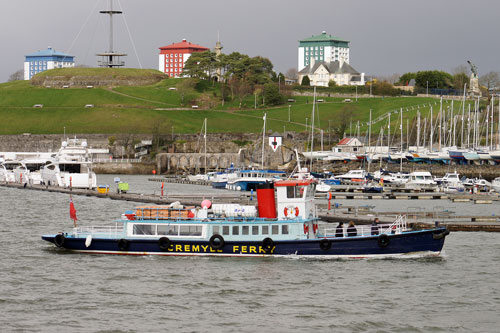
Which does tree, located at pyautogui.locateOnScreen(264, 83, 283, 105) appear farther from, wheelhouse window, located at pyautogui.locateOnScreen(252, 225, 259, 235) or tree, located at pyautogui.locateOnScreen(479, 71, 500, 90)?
wheelhouse window, located at pyautogui.locateOnScreen(252, 225, 259, 235)

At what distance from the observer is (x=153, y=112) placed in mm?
157125

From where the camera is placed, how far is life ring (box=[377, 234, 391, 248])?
3916 centimetres

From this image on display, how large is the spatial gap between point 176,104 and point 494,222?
118982 millimetres

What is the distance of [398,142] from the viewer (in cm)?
14175

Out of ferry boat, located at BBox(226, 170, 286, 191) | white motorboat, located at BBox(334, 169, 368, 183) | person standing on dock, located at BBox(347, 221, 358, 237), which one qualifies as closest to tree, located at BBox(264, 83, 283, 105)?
white motorboat, located at BBox(334, 169, 368, 183)

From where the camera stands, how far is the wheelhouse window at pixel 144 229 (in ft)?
131

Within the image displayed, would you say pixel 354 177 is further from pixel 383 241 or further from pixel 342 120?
pixel 383 241

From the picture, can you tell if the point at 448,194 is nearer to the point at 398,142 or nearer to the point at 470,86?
the point at 398,142

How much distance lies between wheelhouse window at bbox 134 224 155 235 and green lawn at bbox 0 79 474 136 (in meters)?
100

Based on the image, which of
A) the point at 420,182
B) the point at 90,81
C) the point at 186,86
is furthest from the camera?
the point at 90,81

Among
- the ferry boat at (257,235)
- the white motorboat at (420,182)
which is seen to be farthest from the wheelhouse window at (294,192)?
the white motorboat at (420,182)

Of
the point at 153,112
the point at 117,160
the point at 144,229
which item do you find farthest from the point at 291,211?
the point at 153,112

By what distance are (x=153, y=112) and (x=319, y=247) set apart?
120763 millimetres

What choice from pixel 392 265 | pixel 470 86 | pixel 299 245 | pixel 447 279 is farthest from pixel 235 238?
pixel 470 86
